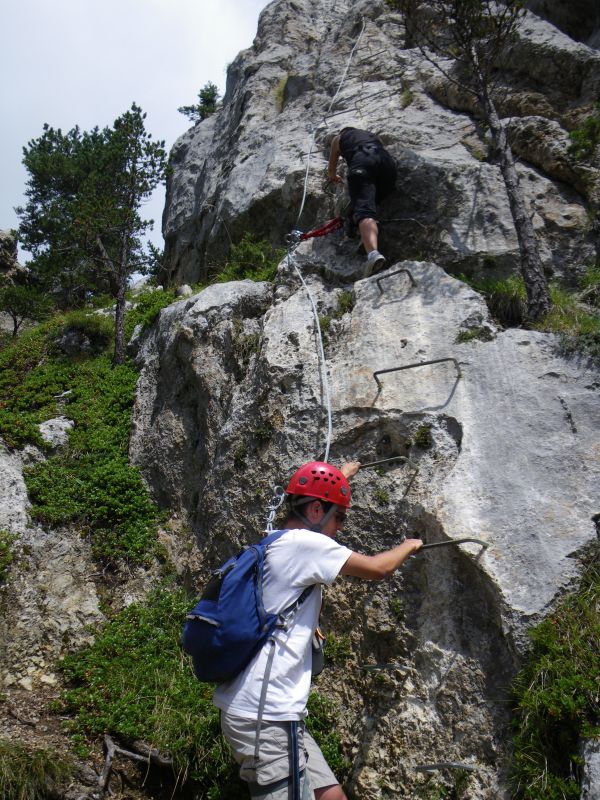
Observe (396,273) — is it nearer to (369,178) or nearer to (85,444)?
(369,178)

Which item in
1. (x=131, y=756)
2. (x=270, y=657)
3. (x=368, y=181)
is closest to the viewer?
(x=270, y=657)

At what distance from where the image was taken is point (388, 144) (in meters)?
10.2

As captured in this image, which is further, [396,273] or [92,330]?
[92,330]

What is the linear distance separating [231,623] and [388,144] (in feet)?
28.9

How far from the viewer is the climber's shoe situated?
26.0 ft

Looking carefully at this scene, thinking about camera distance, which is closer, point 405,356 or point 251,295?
point 405,356

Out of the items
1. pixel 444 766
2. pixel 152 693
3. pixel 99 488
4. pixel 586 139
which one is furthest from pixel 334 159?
pixel 444 766

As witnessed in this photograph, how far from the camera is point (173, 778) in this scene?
5492mm

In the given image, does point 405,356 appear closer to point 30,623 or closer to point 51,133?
point 30,623

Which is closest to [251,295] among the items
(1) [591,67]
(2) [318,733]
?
(2) [318,733]

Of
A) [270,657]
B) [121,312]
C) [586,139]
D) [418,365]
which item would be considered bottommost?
[270,657]

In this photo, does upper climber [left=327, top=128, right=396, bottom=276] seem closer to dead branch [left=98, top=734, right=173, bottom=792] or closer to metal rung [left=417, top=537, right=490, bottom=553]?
metal rung [left=417, top=537, right=490, bottom=553]

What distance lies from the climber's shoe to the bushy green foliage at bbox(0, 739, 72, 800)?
6.27m

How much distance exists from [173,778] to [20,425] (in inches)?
230
